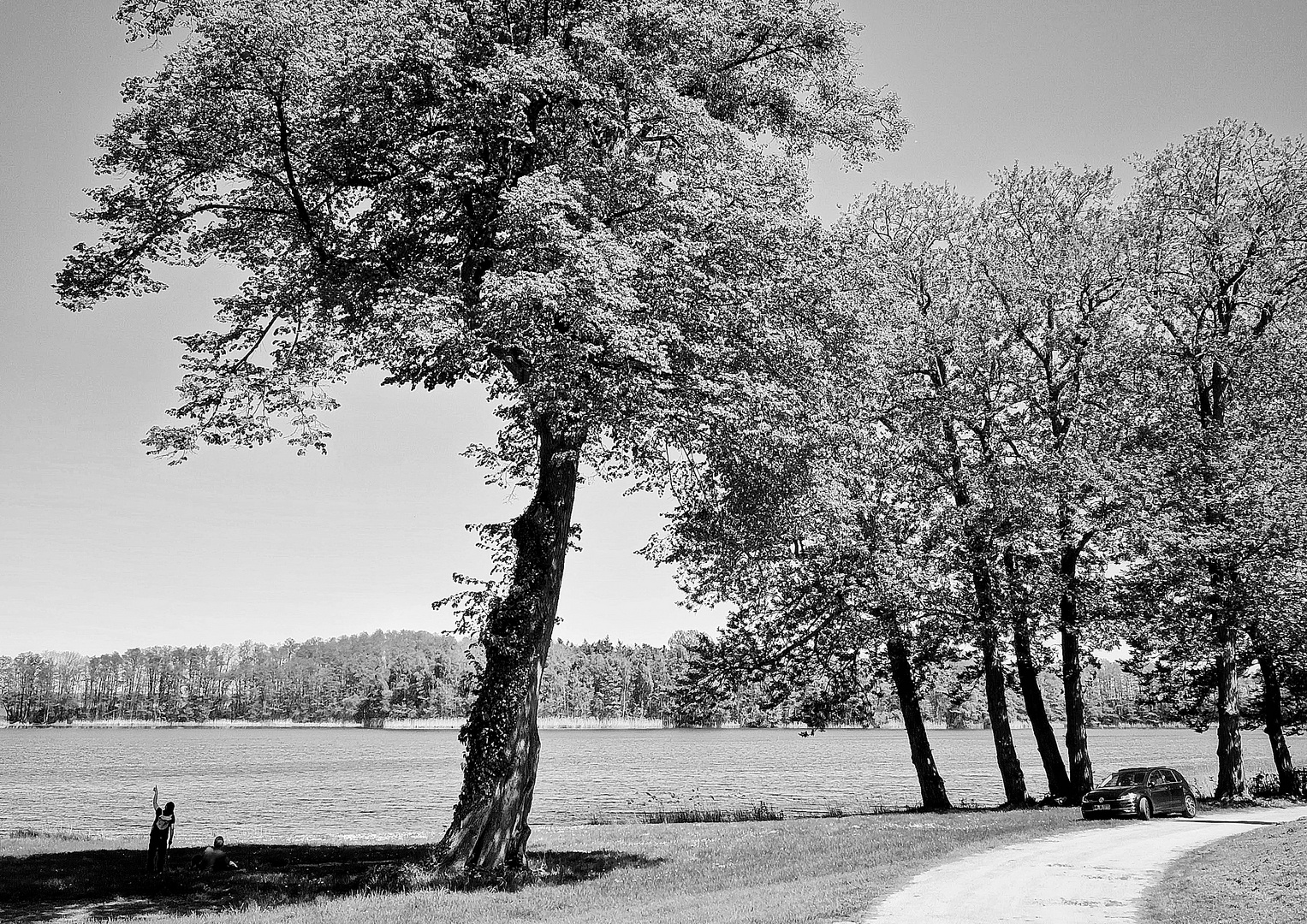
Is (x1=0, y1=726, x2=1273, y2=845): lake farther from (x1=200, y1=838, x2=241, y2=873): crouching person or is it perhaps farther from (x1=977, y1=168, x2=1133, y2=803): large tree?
(x1=977, y1=168, x2=1133, y2=803): large tree

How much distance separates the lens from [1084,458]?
2711 centimetres

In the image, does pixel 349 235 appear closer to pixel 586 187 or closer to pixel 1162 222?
pixel 586 187

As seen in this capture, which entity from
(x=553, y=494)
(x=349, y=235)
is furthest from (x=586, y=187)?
(x=553, y=494)

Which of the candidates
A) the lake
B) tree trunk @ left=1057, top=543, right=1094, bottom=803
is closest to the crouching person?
the lake

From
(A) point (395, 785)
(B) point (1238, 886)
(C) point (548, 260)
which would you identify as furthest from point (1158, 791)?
(A) point (395, 785)

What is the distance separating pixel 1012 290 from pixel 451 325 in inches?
909

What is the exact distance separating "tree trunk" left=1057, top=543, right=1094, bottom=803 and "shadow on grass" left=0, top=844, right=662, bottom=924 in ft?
59.0

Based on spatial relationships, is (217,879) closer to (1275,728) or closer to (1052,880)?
(1052,880)

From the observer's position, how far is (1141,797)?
77.7 ft

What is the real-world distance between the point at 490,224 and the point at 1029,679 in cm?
2481

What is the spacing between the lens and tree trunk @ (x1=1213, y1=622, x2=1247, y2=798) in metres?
28.4

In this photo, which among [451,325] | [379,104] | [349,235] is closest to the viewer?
[451,325]

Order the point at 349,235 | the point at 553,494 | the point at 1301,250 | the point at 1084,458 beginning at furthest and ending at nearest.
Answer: the point at 1301,250
the point at 1084,458
the point at 553,494
the point at 349,235

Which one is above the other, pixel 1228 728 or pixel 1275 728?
pixel 1228 728
